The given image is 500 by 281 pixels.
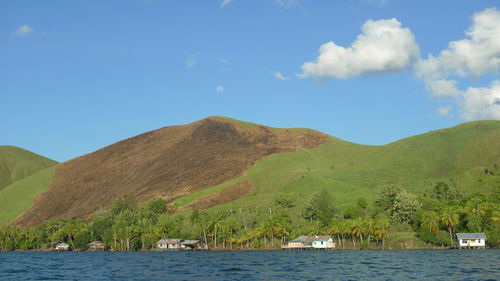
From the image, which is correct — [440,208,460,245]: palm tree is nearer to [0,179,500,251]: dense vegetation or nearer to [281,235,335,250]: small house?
[0,179,500,251]: dense vegetation

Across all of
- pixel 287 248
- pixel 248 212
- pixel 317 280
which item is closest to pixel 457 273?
pixel 317 280

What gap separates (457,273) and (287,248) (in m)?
101

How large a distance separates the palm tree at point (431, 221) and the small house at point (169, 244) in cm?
7937

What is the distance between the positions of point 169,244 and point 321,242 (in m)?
53.0

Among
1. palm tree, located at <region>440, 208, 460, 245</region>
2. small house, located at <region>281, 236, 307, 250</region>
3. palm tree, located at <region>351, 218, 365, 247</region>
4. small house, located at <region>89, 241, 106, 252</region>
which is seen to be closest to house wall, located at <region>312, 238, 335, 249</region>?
small house, located at <region>281, 236, 307, 250</region>

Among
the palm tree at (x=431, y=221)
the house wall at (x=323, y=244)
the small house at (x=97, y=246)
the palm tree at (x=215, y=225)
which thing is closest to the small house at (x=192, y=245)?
the palm tree at (x=215, y=225)

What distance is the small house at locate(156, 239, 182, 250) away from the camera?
582 ft

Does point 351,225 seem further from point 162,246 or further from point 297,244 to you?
point 162,246

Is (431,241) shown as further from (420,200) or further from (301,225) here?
(301,225)

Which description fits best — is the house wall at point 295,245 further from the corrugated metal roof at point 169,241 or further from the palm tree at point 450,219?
the palm tree at point 450,219

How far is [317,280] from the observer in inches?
2454

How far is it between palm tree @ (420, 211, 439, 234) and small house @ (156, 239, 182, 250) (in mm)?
79374

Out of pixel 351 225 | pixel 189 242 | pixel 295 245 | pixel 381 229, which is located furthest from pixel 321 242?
pixel 189 242

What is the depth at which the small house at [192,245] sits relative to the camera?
6954 inches
